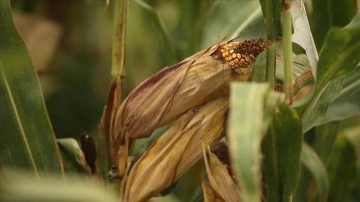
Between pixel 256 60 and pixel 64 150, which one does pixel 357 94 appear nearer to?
pixel 256 60

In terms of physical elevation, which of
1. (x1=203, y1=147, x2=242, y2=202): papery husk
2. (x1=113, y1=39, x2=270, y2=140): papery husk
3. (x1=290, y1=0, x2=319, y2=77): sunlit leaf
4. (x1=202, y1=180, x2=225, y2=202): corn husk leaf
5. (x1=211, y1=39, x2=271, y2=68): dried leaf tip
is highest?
(x1=290, y1=0, x2=319, y2=77): sunlit leaf

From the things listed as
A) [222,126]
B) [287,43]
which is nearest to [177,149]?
[222,126]

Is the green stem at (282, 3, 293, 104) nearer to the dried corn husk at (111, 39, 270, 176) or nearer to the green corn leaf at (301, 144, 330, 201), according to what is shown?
the dried corn husk at (111, 39, 270, 176)

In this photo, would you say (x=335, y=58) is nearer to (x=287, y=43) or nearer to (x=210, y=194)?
(x=287, y=43)

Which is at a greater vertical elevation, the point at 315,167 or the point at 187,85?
the point at 187,85

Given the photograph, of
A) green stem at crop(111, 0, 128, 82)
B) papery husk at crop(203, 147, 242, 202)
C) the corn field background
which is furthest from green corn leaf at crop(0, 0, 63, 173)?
papery husk at crop(203, 147, 242, 202)

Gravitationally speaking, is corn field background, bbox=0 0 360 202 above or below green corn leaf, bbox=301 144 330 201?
above
